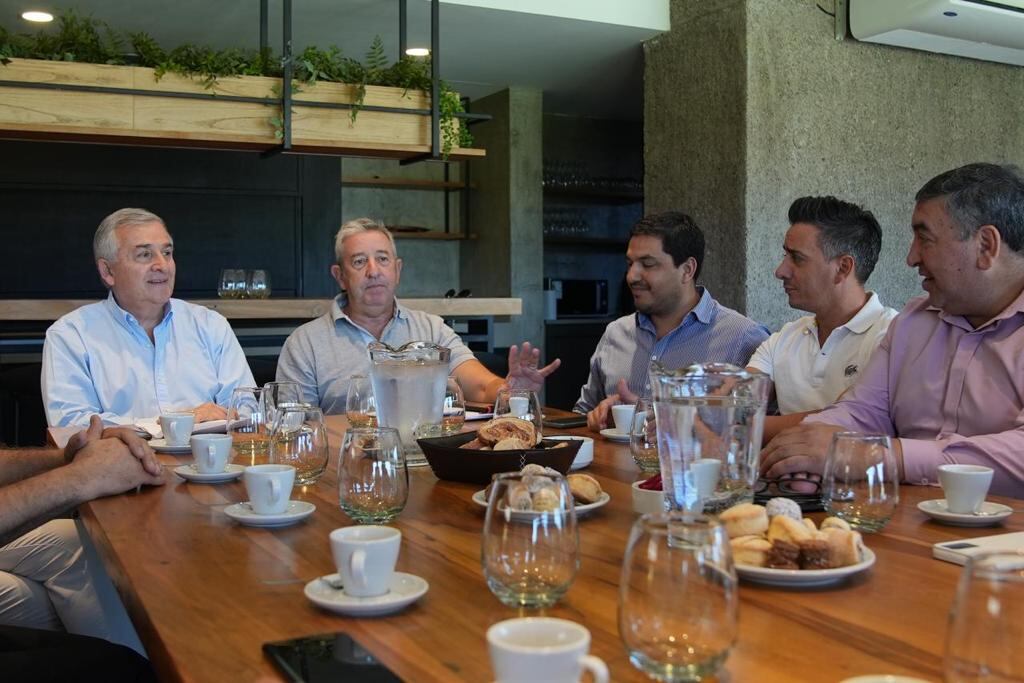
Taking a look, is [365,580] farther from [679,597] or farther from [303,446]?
[303,446]

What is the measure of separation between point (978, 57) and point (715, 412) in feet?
16.5

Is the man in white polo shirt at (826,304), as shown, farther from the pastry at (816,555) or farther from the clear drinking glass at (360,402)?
the pastry at (816,555)

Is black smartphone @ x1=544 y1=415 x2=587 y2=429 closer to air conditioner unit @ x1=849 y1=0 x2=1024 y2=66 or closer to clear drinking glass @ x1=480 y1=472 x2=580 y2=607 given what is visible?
clear drinking glass @ x1=480 y1=472 x2=580 y2=607

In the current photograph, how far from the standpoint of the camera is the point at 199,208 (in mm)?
6648

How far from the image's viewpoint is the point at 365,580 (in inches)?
40.3

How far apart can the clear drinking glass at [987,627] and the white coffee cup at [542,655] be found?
8.9 inches

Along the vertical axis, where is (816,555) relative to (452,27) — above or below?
below

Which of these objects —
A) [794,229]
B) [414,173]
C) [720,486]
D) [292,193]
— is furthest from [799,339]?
[414,173]

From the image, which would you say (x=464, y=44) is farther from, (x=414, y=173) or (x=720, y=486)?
(x=720, y=486)

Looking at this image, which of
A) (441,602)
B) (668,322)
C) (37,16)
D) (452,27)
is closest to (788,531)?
(441,602)

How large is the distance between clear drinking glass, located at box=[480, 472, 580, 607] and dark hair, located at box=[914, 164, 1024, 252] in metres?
1.52

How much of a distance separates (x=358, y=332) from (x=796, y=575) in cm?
240

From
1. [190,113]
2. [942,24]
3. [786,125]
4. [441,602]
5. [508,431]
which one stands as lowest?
[441,602]

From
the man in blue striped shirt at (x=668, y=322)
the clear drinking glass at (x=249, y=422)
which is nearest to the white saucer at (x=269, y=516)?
the clear drinking glass at (x=249, y=422)
